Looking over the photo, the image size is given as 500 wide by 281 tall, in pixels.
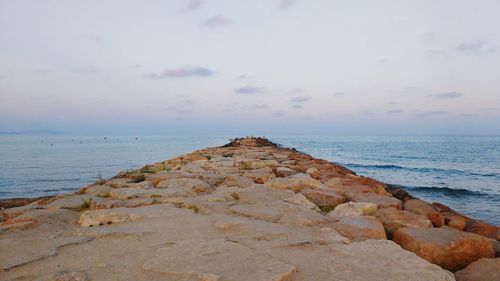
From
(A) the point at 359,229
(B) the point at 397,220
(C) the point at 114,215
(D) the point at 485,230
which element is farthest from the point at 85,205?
(D) the point at 485,230

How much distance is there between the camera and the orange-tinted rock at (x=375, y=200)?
398 cm

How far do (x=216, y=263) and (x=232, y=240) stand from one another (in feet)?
1.56

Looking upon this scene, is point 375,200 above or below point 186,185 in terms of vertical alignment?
below

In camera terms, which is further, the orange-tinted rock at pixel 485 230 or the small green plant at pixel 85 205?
the orange-tinted rock at pixel 485 230

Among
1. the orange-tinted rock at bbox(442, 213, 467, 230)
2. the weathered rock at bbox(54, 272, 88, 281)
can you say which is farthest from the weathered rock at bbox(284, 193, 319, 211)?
the weathered rock at bbox(54, 272, 88, 281)

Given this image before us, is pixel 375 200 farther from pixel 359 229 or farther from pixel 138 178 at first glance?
pixel 138 178

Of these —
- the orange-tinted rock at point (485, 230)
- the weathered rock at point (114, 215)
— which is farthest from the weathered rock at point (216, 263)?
the orange-tinted rock at point (485, 230)

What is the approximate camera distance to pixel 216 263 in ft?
6.85

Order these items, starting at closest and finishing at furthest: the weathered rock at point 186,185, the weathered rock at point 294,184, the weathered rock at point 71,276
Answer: the weathered rock at point 71,276, the weathered rock at point 186,185, the weathered rock at point 294,184

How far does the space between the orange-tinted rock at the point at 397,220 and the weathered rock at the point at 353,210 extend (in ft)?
0.33

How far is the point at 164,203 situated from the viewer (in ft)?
11.9

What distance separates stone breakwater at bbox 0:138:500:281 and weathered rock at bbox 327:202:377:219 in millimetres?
10

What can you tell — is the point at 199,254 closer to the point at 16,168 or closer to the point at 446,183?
the point at 446,183

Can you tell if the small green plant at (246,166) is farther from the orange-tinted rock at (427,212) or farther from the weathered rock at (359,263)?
the weathered rock at (359,263)
